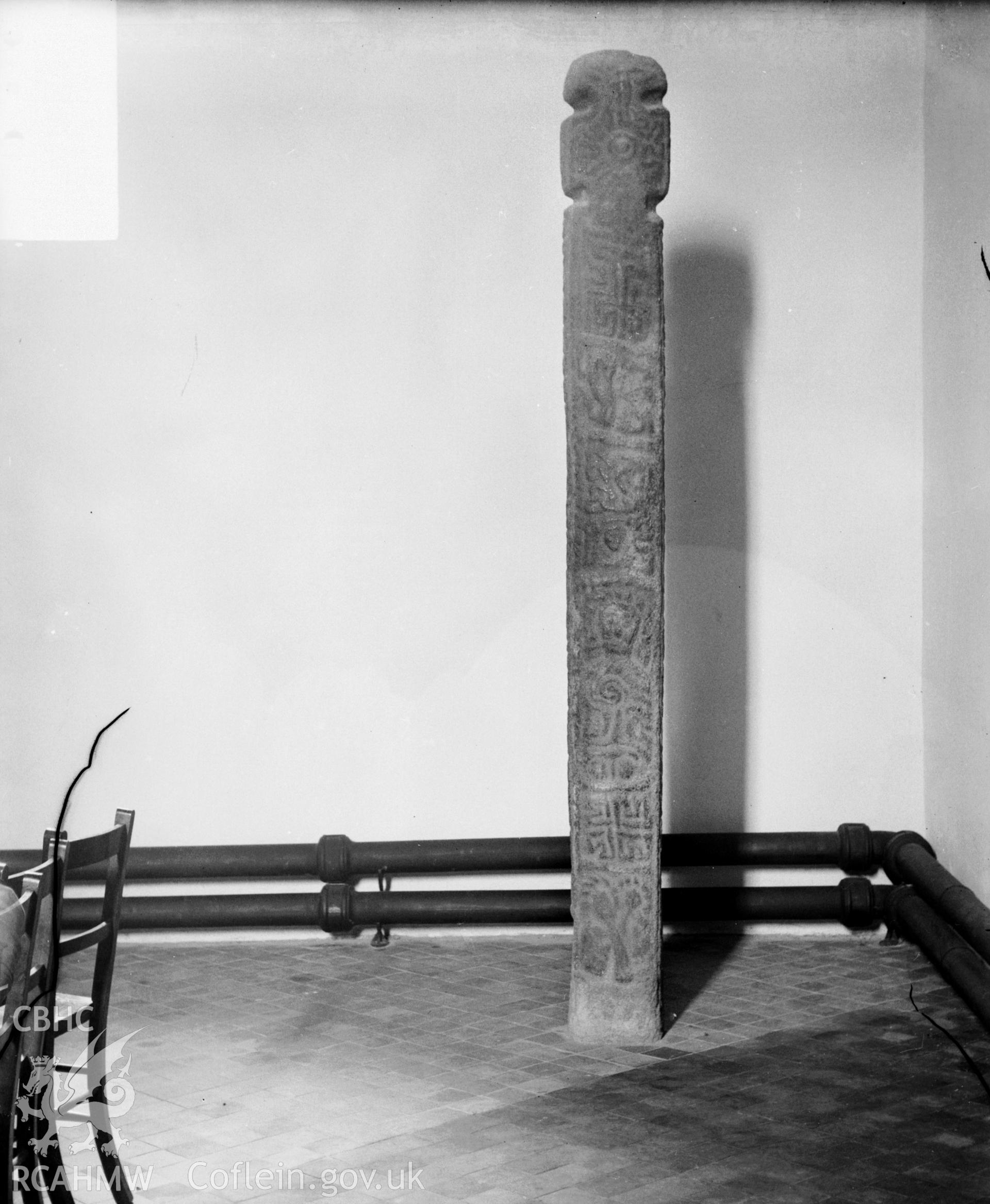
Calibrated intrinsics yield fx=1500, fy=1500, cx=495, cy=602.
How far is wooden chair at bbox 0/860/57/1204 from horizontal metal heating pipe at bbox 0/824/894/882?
3.53 metres

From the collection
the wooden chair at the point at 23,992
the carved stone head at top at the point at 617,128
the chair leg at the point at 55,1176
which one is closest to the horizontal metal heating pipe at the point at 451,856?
the carved stone head at top at the point at 617,128

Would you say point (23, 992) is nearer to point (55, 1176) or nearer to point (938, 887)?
point (55, 1176)

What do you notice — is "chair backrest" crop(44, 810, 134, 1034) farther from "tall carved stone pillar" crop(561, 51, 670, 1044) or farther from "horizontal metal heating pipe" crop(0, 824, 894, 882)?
"horizontal metal heating pipe" crop(0, 824, 894, 882)

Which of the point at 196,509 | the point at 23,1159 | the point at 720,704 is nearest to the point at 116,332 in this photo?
the point at 196,509

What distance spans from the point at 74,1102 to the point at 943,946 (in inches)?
143

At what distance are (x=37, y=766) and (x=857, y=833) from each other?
12.2 ft

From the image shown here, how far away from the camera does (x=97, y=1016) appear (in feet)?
11.9

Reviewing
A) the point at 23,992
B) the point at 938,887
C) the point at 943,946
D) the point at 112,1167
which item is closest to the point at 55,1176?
the point at 112,1167

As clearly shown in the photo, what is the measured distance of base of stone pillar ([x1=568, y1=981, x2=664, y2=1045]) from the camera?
5242mm

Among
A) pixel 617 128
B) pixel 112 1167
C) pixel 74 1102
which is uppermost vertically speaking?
pixel 617 128

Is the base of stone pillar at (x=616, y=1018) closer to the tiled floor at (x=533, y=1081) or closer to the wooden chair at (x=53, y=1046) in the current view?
the tiled floor at (x=533, y=1081)

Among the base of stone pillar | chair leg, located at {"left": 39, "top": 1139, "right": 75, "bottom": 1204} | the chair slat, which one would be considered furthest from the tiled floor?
the chair slat

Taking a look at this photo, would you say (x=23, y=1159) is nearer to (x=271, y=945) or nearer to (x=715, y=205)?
(x=271, y=945)

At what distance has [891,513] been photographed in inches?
270
